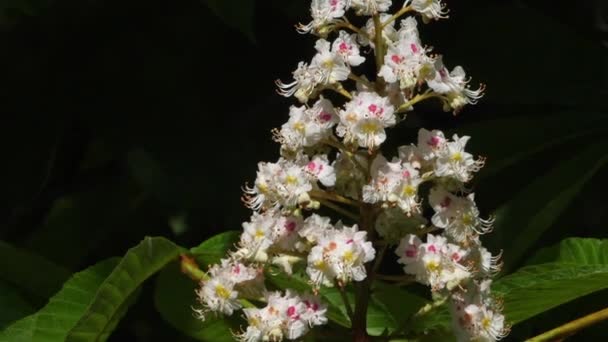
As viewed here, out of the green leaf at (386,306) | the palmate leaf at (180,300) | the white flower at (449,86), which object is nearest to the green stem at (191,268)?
the palmate leaf at (180,300)

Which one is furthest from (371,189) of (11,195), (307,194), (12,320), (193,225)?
(11,195)

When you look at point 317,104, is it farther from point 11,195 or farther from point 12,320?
point 11,195

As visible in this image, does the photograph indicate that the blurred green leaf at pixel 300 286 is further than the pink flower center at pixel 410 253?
Yes

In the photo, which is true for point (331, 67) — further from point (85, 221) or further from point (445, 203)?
point (85, 221)

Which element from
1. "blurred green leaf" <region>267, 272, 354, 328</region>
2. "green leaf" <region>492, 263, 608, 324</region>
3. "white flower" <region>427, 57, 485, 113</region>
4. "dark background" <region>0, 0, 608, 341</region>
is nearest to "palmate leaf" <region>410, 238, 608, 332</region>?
"green leaf" <region>492, 263, 608, 324</region>

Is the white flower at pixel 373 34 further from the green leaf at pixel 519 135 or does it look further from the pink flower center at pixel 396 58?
the green leaf at pixel 519 135

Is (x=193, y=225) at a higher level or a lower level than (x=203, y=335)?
lower

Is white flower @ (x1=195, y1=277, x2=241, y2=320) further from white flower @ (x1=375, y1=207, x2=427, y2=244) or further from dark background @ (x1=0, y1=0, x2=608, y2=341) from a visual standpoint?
dark background @ (x1=0, y1=0, x2=608, y2=341)

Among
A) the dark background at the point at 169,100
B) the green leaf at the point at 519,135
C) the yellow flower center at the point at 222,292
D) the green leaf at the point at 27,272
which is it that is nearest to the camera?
the yellow flower center at the point at 222,292
